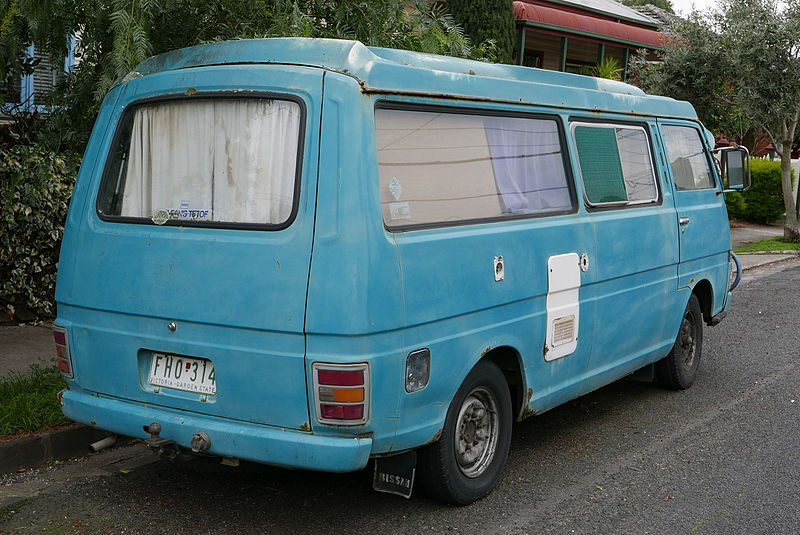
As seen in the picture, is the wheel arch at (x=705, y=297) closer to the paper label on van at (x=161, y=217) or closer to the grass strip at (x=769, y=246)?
the paper label on van at (x=161, y=217)

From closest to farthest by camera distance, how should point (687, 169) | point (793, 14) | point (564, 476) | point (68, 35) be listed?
point (564, 476)
point (68, 35)
point (687, 169)
point (793, 14)

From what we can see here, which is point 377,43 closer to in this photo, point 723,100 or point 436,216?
point 436,216

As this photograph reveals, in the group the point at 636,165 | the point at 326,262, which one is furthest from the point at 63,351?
the point at 636,165

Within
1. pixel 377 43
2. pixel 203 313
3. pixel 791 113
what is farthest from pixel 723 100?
pixel 203 313

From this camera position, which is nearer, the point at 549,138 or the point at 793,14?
the point at 549,138

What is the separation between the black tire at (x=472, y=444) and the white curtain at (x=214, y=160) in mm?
1335

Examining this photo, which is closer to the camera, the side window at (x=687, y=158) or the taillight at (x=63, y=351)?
the taillight at (x=63, y=351)

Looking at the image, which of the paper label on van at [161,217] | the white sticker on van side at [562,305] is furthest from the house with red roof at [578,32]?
the paper label on van at [161,217]

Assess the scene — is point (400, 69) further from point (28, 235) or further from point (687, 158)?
point (28, 235)

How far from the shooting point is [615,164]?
5.95 metres

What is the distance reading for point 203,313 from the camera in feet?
13.5

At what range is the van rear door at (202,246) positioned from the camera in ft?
13.0

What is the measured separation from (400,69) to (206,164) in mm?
986

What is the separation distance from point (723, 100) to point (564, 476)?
45.6ft
